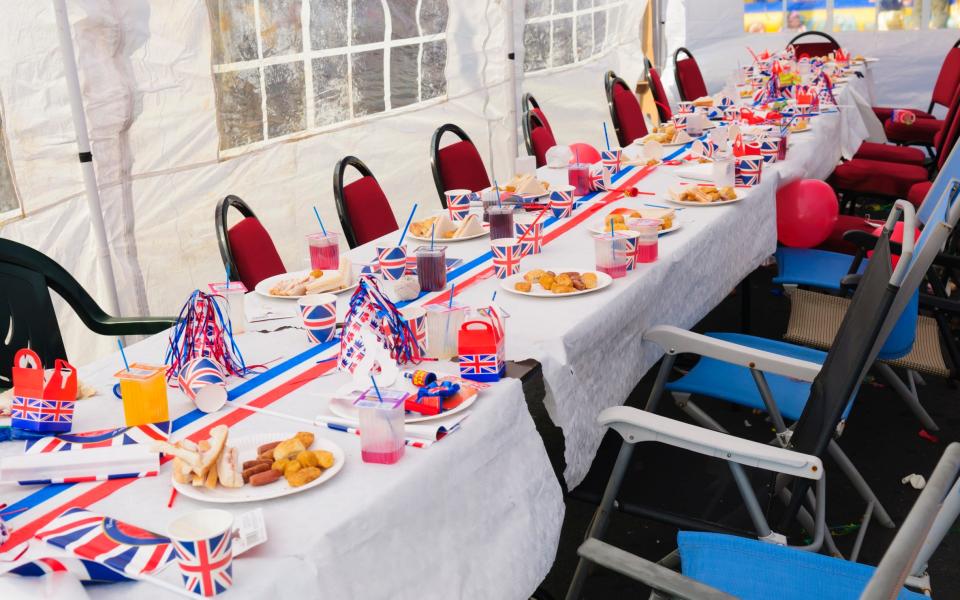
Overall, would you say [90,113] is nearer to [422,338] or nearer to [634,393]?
[422,338]

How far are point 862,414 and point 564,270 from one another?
60.3 inches

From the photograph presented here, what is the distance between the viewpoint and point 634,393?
3.50 m

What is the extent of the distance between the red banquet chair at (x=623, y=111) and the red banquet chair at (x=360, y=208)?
2.21m

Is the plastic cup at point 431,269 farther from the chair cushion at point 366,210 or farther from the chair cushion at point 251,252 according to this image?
the chair cushion at point 366,210

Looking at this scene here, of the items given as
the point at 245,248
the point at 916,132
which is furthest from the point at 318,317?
the point at 916,132

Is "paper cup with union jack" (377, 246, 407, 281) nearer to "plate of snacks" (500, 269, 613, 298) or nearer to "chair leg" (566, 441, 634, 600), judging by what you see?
"plate of snacks" (500, 269, 613, 298)

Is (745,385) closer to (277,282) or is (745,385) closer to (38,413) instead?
(277,282)

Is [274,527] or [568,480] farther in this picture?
[568,480]

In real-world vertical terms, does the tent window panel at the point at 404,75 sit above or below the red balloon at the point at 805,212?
above

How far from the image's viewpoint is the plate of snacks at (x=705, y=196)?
317 centimetres

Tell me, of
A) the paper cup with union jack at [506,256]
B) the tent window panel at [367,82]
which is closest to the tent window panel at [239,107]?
the tent window panel at [367,82]

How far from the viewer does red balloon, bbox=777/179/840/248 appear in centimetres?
378

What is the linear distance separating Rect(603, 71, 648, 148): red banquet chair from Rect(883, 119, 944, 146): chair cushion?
243cm

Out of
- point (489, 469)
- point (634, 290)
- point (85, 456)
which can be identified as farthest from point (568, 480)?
point (85, 456)
